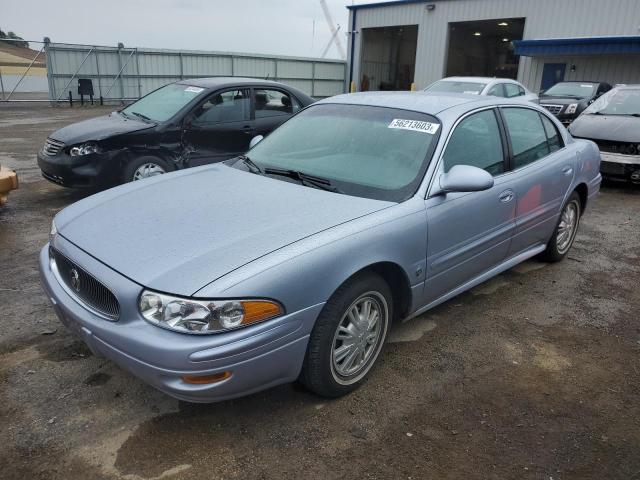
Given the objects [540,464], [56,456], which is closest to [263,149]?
[56,456]

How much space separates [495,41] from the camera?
3334cm

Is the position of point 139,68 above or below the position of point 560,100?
above

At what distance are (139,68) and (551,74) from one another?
53.9 ft

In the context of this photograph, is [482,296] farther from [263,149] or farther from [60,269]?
[60,269]

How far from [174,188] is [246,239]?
106 centimetres

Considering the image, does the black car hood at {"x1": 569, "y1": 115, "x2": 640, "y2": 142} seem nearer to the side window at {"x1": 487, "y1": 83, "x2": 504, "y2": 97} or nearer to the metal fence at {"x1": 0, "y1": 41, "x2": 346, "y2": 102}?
the side window at {"x1": 487, "y1": 83, "x2": 504, "y2": 97}

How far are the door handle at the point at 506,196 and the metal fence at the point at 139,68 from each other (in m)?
19.1

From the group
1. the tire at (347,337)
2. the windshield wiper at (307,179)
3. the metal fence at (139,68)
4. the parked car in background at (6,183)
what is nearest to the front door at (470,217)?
the tire at (347,337)

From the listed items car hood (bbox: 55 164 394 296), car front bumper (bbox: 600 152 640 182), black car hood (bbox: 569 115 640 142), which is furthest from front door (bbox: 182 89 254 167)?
car front bumper (bbox: 600 152 640 182)

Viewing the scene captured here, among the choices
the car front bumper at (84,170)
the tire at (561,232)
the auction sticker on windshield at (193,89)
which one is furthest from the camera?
the auction sticker on windshield at (193,89)

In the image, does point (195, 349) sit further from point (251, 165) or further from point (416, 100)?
point (416, 100)

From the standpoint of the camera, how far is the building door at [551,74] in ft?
68.5

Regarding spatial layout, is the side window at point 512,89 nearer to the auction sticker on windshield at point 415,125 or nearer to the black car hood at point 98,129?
the black car hood at point 98,129

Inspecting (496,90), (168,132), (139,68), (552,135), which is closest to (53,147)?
(168,132)
